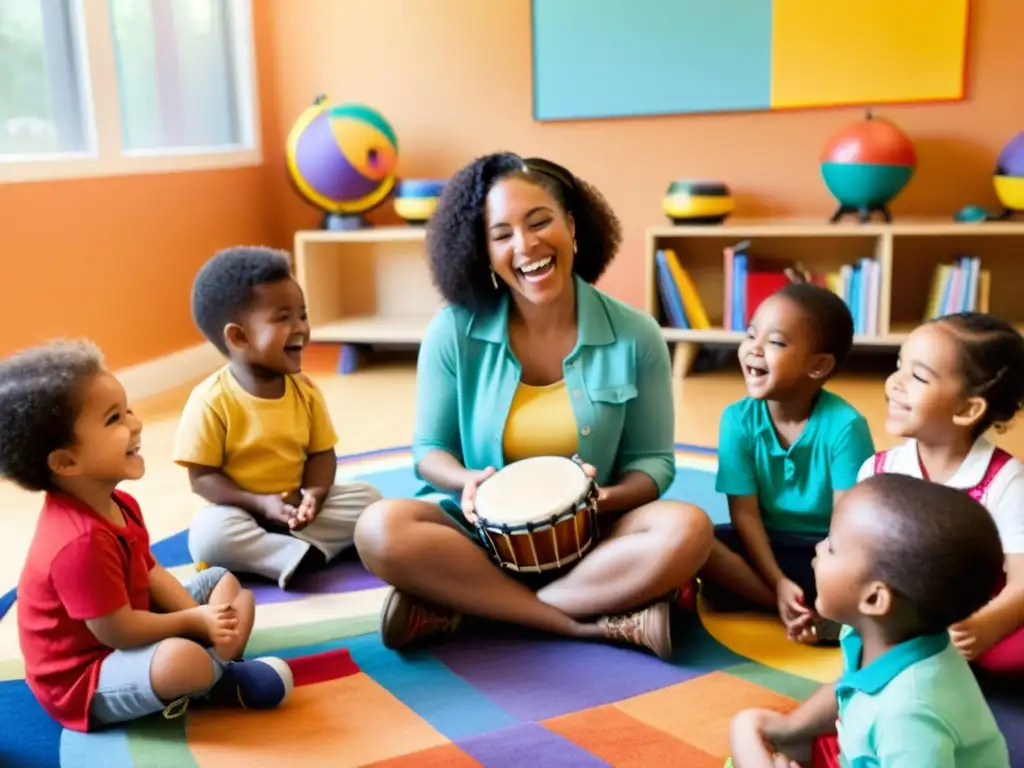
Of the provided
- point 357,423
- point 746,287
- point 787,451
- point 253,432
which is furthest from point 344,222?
point 787,451

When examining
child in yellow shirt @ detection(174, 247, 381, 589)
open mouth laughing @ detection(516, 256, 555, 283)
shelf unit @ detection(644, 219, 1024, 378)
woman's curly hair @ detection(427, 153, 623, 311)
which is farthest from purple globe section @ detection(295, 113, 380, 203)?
open mouth laughing @ detection(516, 256, 555, 283)

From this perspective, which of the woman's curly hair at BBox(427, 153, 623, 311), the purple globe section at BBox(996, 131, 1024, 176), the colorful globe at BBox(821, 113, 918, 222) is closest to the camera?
the woman's curly hair at BBox(427, 153, 623, 311)

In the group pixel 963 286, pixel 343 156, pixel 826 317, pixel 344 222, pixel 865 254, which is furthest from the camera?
pixel 344 222

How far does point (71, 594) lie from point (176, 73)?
321cm

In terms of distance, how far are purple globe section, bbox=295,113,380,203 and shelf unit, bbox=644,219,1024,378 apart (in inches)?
46.2

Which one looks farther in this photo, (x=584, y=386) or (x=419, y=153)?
(x=419, y=153)

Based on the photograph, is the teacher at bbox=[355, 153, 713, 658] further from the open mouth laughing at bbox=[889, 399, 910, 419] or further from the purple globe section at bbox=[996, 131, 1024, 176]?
the purple globe section at bbox=[996, 131, 1024, 176]

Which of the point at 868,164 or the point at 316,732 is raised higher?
the point at 868,164

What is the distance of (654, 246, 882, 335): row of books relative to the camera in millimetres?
3814

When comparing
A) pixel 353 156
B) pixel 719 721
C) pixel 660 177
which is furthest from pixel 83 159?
pixel 719 721

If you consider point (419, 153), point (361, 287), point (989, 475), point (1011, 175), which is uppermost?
point (419, 153)

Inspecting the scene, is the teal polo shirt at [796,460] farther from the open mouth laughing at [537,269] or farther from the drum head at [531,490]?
the open mouth laughing at [537,269]

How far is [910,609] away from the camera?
1154 mm

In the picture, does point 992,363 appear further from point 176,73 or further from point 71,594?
point 176,73
